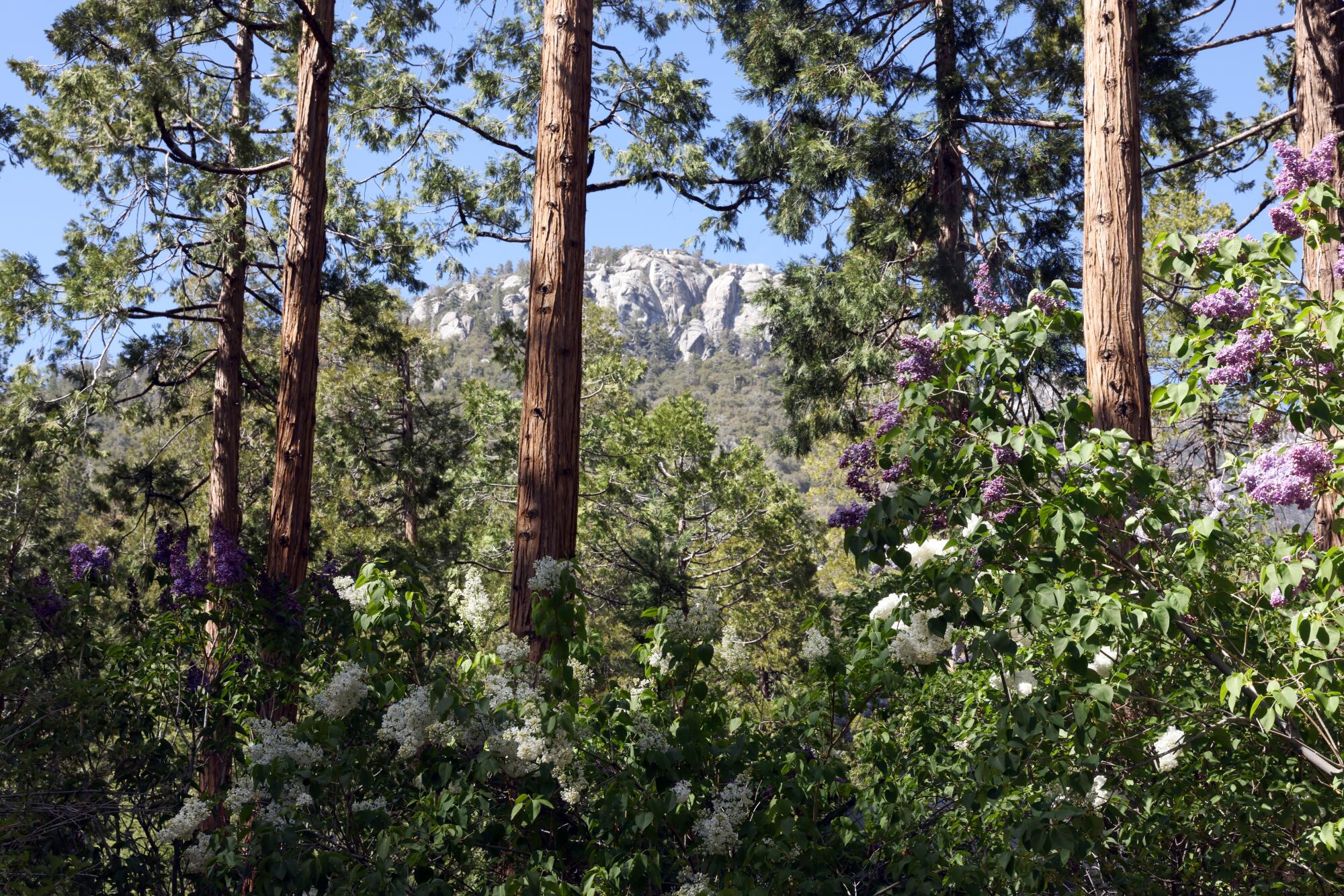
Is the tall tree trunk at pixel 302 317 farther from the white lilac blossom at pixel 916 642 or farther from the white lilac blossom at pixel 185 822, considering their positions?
the white lilac blossom at pixel 916 642

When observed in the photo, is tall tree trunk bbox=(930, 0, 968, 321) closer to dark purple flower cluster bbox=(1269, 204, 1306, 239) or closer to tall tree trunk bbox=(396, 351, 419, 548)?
dark purple flower cluster bbox=(1269, 204, 1306, 239)

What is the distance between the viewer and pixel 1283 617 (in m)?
3.29

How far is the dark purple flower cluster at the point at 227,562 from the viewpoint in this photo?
607 cm

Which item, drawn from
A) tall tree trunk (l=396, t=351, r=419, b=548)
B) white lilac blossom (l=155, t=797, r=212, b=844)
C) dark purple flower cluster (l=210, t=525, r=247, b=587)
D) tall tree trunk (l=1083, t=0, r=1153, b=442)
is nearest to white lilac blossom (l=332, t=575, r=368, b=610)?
white lilac blossom (l=155, t=797, r=212, b=844)

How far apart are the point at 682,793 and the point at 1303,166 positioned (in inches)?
115

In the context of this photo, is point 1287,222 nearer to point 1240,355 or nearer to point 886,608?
point 1240,355

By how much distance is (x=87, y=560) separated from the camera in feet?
22.9

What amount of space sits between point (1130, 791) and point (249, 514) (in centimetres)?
1506

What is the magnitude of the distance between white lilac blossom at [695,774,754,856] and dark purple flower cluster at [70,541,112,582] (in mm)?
5281

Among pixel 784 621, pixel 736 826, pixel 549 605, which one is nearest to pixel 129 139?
pixel 549 605

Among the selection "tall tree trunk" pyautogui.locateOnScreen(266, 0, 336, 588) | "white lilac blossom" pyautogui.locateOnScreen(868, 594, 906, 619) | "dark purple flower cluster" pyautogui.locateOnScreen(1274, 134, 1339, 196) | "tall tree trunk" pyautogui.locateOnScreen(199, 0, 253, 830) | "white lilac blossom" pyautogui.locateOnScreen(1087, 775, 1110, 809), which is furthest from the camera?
"tall tree trunk" pyautogui.locateOnScreen(199, 0, 253, 830)

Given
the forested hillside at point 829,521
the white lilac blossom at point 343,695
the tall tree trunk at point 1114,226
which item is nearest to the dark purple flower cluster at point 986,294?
the forested hillside at point 829,521

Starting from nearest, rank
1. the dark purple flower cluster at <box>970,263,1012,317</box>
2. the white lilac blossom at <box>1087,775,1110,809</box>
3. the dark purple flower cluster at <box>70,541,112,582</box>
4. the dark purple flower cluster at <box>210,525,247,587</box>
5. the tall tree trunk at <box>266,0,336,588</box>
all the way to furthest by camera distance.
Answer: the white lilac blossom at <box>1087,775,1110,809</box>, the dark purple flower cluster at <box>210,525,247,587</box>, the dark purple flower cluster at <box>70,541,112,582</box>, the tall tree trunk at <box>266,0,336,588</box>, the dark purple flower cluster at <box>970,263,1012,317</box>

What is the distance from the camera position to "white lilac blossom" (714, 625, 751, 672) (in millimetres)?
3020
